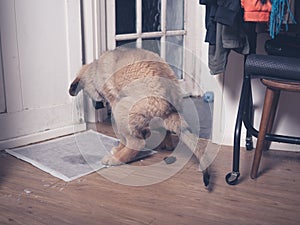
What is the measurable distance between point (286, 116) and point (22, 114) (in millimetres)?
1270

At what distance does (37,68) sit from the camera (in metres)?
1.99

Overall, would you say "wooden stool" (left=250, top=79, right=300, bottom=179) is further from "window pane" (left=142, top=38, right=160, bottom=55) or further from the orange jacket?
"window pane" (left=142, top=38, right=160, bottom=55)

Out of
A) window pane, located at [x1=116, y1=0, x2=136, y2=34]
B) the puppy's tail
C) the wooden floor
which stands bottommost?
the wooden floor

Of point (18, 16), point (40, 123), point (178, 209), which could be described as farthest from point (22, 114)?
point (178, 209)

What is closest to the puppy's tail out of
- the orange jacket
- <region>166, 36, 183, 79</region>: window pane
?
the orange jacket

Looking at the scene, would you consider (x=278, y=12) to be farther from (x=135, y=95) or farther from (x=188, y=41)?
(x=188, y=41)

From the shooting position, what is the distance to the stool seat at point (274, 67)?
1.37m

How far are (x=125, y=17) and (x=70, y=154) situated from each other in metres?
1.03

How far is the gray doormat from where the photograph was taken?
5.48ft

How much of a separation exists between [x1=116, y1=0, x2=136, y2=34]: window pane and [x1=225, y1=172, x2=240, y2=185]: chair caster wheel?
125 centimetres

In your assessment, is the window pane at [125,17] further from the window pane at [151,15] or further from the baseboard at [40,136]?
the baseboard at [40,136]

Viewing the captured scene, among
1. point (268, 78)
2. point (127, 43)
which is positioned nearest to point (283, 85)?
point (268, 78)

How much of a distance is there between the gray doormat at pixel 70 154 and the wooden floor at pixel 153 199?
0.05 metres

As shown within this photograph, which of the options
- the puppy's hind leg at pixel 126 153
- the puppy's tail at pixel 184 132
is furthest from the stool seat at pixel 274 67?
the puppy's hind leg at pixel 126 153
